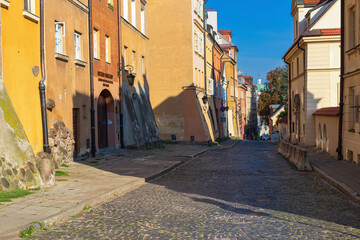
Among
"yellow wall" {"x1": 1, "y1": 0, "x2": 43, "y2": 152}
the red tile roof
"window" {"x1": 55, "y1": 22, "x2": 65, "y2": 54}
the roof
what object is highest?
the red tile roof

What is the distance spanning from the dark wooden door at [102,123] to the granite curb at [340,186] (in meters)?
10.5

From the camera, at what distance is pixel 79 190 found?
1027 cm

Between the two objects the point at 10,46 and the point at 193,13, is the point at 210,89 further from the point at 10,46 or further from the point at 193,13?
the point at 10,46

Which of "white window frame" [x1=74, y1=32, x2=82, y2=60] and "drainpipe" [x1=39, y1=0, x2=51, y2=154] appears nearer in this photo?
"drainpipe" [x1=39, y1=0, x2=51, y2=154]

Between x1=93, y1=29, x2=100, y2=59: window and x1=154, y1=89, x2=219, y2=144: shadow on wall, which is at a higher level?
x1=93, y1=29, x2=100, y2=59: window

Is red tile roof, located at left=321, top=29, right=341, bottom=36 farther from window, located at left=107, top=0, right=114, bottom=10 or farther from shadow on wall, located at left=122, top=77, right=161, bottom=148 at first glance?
window, located at left=107, top=0, right=114, bottom=10

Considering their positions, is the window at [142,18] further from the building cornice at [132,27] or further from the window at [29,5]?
the window at [29,5]

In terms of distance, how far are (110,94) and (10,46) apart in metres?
9.47

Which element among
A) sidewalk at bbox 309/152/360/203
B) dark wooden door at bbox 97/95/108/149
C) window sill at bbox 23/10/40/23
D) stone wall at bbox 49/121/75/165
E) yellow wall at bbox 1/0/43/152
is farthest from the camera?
dark wooden door at bbox 97/95/108/149

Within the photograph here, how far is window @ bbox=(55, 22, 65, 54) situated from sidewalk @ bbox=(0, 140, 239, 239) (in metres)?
4.26

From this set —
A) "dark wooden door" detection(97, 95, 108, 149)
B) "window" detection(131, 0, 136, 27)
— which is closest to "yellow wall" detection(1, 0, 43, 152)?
"dark wooden door" detection(97, 95, 108, 149)

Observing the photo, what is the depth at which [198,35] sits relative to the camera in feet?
120

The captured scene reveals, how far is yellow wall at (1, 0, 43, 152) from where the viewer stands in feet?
40.2

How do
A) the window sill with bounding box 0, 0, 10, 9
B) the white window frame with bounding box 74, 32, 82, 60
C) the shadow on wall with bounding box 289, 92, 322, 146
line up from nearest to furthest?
the window sill with bounding box 0, 0, 10, 9, the white window frame with bounding box 74, 32, 82, 60, the shadow on wall with bounding box 289, 92, 322, 146
